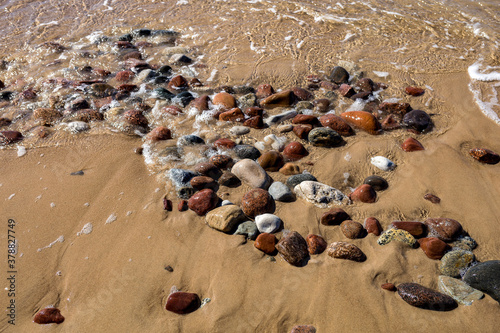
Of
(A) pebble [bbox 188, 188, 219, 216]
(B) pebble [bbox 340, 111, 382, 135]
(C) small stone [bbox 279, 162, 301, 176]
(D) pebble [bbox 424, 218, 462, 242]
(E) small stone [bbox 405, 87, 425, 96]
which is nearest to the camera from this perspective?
(D) pebble [bbox 424, 218, 462, 242]

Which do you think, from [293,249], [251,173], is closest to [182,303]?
[293,249]

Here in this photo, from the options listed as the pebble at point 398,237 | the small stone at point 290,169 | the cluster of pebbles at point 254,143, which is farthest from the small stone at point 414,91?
the pebble at point 398,237

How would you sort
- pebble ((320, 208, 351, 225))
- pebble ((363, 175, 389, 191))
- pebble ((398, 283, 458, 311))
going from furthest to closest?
1. pebble ((363, 175, 389, 191))
2. pebble ((320, 208, 351, 225))
3. pebble ((398, 283, 458, 311))

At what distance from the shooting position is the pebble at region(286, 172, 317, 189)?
122 inches

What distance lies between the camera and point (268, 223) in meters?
2.71

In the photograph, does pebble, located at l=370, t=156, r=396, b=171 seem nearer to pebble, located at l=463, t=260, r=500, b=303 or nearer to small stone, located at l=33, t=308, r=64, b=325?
pebble, located at l=463, t=260, r=500, b=303

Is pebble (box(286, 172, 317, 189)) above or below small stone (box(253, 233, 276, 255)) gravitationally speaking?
above

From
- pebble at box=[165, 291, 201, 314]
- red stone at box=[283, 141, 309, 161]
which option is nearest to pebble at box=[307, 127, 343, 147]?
red stone at box=[283, 141, 309, 161]

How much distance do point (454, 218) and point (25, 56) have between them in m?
6.14

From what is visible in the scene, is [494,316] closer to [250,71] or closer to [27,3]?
[250,71]

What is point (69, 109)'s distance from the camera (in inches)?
159

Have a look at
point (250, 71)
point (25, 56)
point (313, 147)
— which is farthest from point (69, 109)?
point (313, 147)

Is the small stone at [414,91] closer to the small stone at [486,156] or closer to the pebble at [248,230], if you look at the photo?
the small stone at [486,156]

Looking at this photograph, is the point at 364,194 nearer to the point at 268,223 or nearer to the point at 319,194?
the point at 319,194
